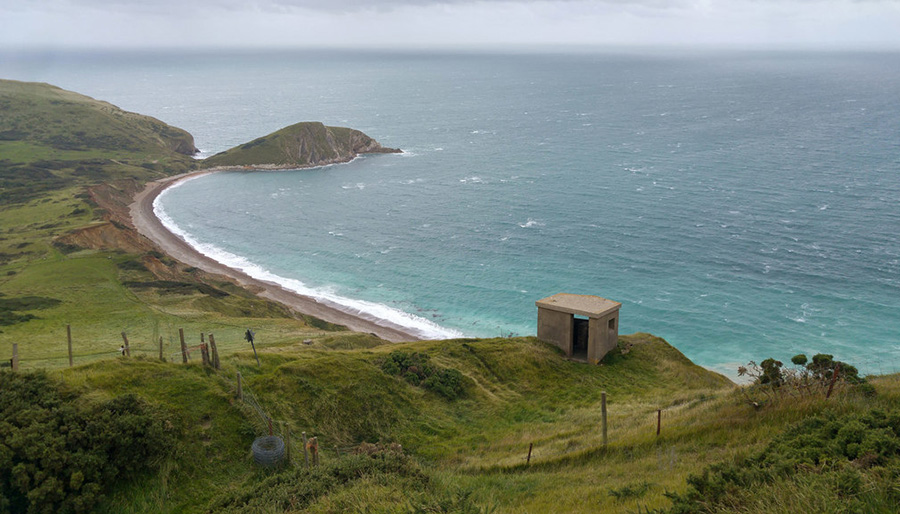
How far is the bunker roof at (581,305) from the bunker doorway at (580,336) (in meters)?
1.54

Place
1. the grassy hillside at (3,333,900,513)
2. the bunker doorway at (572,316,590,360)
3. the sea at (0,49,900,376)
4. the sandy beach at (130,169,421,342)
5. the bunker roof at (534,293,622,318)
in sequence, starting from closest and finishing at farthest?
the grassy hillside at (3,333,900,513) → the bunker roof at (534,293,622,318) → the bunker doorway at (572,316,590,360) → the sea at (0,49,900,376) → the sandy beach at (130,169,421,342)

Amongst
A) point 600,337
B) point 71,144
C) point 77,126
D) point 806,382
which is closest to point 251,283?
point 600,337

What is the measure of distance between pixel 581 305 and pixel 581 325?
240 cm

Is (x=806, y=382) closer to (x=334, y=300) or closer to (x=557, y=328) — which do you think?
(x=557, y=328)

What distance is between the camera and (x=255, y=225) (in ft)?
352

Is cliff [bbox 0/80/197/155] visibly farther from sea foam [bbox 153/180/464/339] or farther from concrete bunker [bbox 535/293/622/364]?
concrete bunker [bbox 535/293/622/364]

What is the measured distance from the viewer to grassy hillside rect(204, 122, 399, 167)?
500 feet

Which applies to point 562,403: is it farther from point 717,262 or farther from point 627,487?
point 717,262

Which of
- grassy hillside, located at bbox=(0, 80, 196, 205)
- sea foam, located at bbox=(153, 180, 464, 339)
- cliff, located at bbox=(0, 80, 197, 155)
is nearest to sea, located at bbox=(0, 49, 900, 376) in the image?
sea foam, located at bbox=(153, 180, 464, 339)

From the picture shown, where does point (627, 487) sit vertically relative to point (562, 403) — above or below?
above

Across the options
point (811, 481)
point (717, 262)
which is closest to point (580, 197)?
point (717, 262)

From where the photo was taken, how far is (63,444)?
18.8 m

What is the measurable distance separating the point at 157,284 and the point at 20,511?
53.4m

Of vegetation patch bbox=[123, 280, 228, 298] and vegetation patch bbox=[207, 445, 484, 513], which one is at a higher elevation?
vegetation patch bbox=[207, 445, 484, 513]
